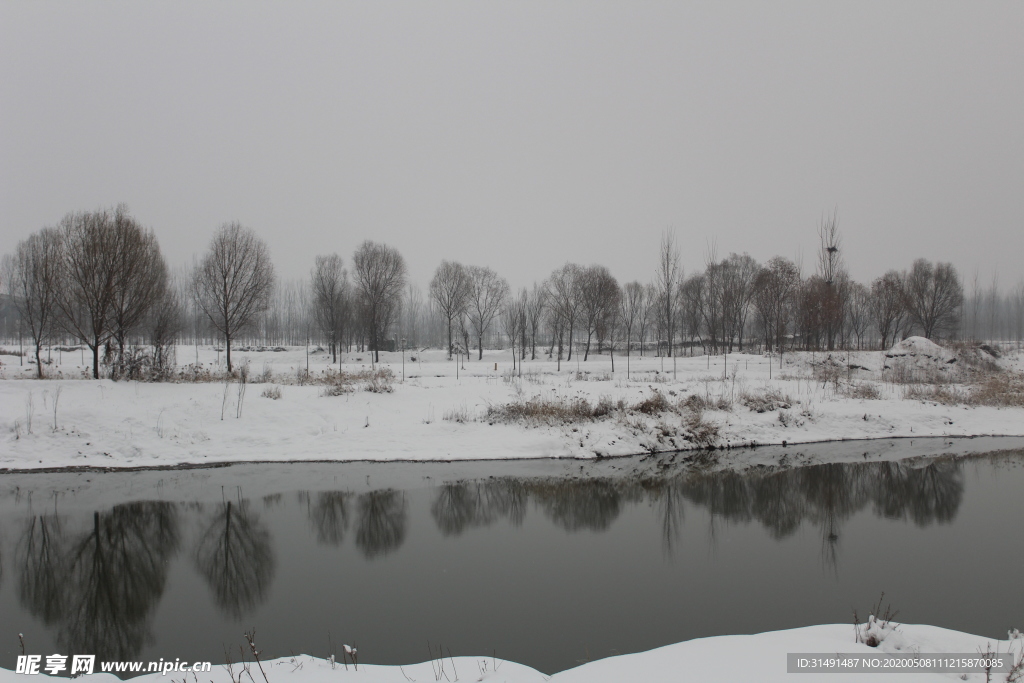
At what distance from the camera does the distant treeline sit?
19344 millimetres

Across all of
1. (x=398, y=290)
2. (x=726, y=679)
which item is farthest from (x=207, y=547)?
(x=398, y=290)

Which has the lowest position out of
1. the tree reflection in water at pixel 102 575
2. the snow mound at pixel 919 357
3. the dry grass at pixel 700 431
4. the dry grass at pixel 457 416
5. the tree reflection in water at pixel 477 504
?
the tree reflection in water at pixel 477 504

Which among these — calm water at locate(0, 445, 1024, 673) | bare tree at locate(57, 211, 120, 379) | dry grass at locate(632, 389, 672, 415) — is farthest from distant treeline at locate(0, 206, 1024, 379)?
→ dry grass at locate(632, 389, 672, 415)

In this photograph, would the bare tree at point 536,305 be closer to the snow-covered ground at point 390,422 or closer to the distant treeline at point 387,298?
the distant treeline at point 387,298

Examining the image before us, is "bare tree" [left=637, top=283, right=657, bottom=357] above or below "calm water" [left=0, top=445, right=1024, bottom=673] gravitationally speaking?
above

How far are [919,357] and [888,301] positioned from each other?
79.4 feet

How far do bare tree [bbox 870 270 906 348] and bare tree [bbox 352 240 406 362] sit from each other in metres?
46.6

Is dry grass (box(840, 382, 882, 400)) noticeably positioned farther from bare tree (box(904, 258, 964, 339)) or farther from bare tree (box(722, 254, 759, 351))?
bare tree (box(904, 258, 964, 339))

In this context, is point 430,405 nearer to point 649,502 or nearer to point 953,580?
point 649,502

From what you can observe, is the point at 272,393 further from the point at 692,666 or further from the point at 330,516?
the point at 692,666

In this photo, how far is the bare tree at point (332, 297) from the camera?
4875 cm

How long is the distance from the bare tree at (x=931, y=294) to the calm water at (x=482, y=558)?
147 feet

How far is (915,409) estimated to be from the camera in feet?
64.8

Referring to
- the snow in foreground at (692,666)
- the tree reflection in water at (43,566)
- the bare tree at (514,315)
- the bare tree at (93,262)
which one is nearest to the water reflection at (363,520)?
the tree reflection in water at (43,566)
